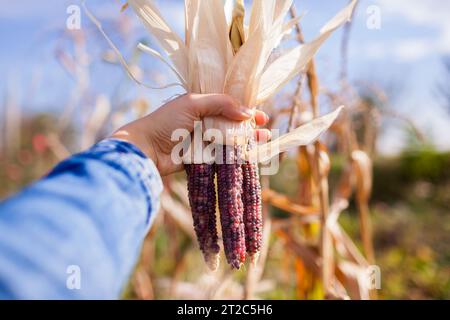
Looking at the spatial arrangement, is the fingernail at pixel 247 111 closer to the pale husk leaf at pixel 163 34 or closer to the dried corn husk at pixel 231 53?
the dried corn husk at pixel 231 53

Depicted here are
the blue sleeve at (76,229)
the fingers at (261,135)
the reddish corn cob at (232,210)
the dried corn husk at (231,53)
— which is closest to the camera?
the blue sleeve at (76,229)

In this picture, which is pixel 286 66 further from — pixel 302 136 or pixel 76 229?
pixel 76 229

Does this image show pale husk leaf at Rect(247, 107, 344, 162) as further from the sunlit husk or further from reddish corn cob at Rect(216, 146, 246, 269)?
reddish corn cob at Rect(216, 146, 246, 269)

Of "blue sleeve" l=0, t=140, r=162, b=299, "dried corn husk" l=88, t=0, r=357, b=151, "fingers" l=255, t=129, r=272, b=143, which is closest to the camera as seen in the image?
"blue sleeve" l=0, t=140, r=162, b=299

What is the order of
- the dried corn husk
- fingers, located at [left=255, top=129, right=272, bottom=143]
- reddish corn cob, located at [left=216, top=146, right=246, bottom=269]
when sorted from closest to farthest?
reddish corn cob, located at [left=216, top=146, right=246, bottom=269]
the dried corn husk
fingers, located at [left=255, top=129, right=272, bottom=143]

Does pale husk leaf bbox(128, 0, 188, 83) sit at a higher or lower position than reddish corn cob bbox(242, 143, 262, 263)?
higher

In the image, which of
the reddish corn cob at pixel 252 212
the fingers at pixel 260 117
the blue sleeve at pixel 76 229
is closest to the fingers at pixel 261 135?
the fingers at pixel 260 117

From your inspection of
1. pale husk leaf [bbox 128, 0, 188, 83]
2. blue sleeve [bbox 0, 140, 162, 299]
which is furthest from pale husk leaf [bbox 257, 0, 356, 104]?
blue sleeve [bbox 0, 140, 162, 299]
